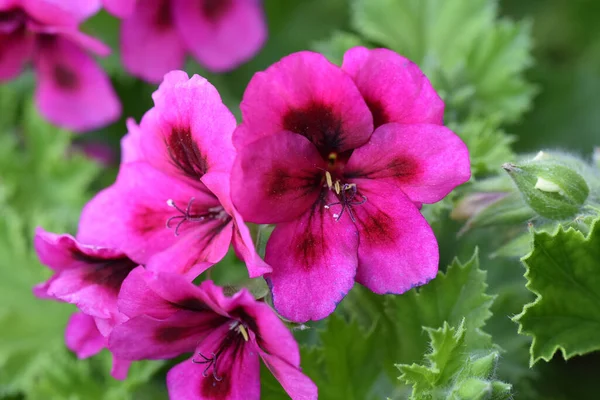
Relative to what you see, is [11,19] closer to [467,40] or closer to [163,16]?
[163,16]

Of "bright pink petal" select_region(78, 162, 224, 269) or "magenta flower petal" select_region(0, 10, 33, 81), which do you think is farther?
"magenta flower petal" select_region(0, 10, 33, 81)

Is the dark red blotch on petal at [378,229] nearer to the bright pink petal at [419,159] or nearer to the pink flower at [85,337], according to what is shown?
the bright pink petal at [419,159]

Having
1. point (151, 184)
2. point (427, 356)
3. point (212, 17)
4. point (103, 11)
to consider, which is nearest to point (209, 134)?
point (151, 184)

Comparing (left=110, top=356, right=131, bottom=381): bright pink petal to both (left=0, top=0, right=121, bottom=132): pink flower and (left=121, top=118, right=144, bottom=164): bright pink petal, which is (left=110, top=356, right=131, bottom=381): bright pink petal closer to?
(left=121, top=118, right=144, bottom=164): bright pink petal

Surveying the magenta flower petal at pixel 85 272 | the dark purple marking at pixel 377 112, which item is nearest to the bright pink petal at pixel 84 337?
the magenta flower petal at pixel 85 272

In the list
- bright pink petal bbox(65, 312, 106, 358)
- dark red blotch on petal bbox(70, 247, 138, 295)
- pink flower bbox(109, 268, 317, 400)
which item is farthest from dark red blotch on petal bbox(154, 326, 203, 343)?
bright pink petal bbox(65, 312, 106, 358)

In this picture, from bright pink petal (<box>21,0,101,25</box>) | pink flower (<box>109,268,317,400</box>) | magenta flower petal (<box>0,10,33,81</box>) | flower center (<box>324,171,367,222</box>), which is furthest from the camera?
magenta flower petal (<box>0,10,33,81</box>)

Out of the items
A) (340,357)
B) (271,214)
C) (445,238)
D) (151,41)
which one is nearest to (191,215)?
(271,214)
